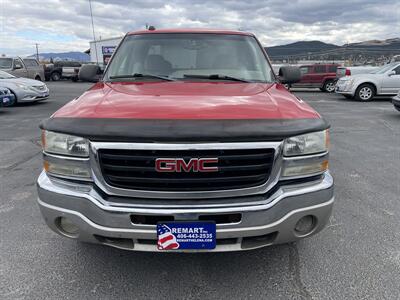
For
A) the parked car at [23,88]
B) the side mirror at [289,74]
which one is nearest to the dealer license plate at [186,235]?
the side mirror at [289,74]

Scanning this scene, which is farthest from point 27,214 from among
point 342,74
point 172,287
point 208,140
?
point 342,74

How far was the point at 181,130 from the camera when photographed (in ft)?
7.00

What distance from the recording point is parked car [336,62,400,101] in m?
14.3

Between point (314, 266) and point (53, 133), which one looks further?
point (314, 266)

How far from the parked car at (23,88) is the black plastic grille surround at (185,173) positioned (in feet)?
37.4

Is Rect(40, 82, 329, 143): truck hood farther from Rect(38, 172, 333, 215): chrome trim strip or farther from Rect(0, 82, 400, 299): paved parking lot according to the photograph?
Rect(0, 82, 400, 299): paved parking lot

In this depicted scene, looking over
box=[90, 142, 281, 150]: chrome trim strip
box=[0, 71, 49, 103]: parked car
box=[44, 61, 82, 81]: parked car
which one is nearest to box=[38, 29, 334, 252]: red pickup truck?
box=[90, 142, 281, 150]: chrome trim strip

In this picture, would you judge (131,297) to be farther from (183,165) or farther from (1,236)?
(1,236)

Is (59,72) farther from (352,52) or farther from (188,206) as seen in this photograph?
(188,206)

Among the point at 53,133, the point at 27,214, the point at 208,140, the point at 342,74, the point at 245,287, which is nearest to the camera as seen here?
the point at 208,140

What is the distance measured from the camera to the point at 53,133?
2340mm

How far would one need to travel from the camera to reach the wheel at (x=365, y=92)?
573 inches

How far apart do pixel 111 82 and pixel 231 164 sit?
1.76 meters

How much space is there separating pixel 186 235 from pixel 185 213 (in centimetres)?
15
